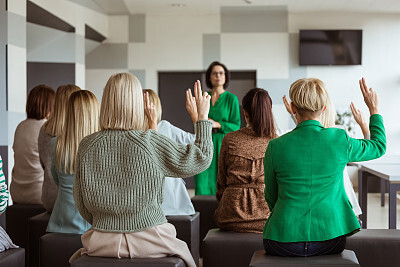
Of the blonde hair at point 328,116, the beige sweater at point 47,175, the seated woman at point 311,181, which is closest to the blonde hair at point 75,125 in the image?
the beige sweater at point 47,175

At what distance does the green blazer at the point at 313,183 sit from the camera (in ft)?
6.87

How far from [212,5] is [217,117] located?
347 centimetres

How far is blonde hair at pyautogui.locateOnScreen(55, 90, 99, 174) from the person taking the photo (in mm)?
2867

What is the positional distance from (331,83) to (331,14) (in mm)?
1055

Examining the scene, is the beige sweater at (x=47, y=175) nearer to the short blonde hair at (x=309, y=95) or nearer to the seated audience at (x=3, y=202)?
the seated audience at (x=3, y=202)

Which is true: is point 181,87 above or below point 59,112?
above

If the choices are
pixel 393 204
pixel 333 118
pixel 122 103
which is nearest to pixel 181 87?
pixel 393 204

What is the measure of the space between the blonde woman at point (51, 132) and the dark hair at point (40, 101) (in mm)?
461

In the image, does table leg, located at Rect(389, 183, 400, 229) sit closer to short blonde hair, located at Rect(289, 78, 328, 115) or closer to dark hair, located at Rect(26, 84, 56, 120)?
short blonde hair, located at Rect(289, 78, 328, 115)

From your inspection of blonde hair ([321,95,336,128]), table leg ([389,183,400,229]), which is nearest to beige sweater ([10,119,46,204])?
blonde hair ([321,95,336,128])

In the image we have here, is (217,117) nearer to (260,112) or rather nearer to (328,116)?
(328,116)

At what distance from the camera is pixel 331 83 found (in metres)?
8.56

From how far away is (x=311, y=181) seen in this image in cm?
210

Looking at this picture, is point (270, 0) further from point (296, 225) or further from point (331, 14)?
point (296, 225)
